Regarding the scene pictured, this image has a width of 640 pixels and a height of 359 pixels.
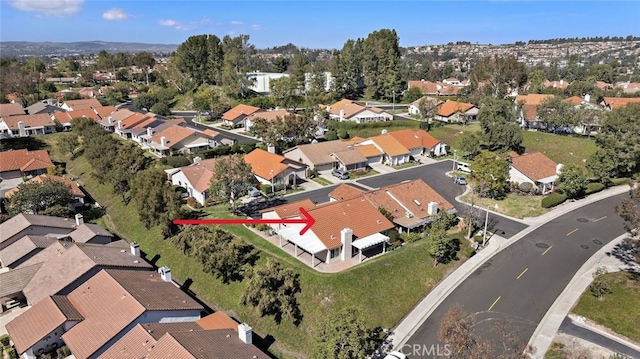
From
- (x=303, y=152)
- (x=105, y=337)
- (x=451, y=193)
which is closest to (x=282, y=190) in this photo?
(x=303, y=152)

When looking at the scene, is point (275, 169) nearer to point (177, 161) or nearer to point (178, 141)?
point (177, 161)

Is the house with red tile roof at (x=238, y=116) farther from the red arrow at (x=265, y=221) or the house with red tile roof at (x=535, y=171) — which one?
the house with red tile roof at (x=535, y=171)

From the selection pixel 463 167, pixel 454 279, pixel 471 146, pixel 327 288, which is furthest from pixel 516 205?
pixel 327 288

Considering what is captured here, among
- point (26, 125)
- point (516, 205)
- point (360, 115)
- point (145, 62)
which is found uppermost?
point (145, 62)

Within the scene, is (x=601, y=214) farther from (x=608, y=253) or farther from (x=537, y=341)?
(x=537, y=341)

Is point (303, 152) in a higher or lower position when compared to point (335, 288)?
higher

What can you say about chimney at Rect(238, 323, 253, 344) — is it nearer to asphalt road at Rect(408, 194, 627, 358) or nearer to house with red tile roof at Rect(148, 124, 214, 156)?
asphalt road at Rect(408, 194, 627, 358)
